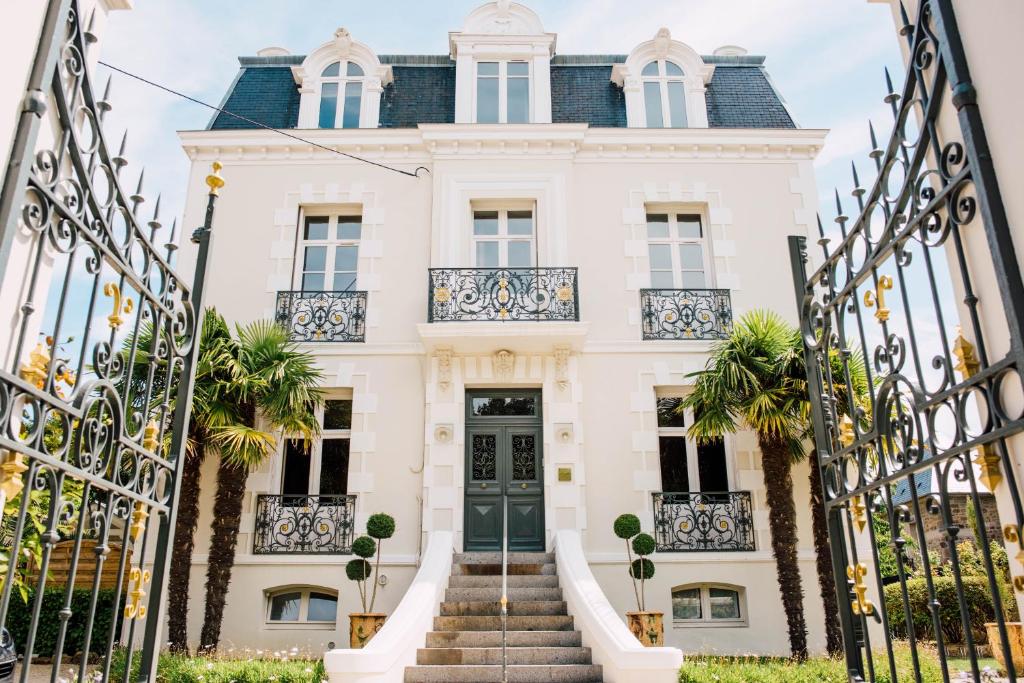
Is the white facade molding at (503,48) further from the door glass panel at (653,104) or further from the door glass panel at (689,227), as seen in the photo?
the door glass panel at (689,227)

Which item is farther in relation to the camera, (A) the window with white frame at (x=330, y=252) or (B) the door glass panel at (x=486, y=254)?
(B) the door glass panel at (x=486, y=254)

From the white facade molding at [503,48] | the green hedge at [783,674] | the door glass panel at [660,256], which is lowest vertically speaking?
the green hedge at [783,674]

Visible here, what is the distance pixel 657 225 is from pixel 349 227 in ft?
16.0

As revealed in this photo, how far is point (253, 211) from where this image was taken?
41.3 ft

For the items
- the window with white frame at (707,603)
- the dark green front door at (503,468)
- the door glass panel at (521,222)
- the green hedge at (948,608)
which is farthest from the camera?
the door glass panel at (521,222)

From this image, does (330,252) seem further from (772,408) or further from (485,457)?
(772,408)

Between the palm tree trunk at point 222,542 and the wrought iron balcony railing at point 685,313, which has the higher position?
the wrought iron balcony railing at point 685,313

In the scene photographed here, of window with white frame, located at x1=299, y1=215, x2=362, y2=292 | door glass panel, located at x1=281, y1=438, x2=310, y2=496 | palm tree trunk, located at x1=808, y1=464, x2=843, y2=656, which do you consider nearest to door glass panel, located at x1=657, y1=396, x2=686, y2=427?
palm tree trunk, located at x1=808, y1=464, x2=843, y2=656

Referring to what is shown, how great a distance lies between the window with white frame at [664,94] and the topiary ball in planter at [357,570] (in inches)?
320

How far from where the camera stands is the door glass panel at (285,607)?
10.8m

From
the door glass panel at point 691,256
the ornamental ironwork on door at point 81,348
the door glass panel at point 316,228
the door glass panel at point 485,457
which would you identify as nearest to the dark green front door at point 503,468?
the door glass panel at point 485,457

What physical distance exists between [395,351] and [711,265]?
4.95m

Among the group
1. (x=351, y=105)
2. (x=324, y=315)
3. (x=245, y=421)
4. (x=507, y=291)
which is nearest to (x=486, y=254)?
(x=507, y=291)

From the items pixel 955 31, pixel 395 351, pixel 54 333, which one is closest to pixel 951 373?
pixel 955 31
